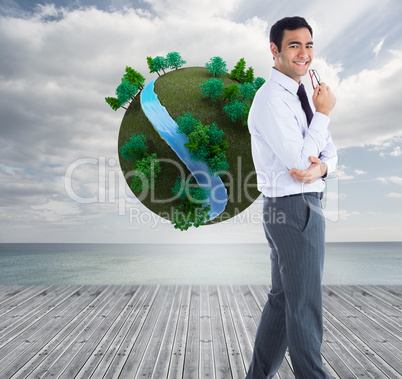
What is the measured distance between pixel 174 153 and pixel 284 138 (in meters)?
0.70

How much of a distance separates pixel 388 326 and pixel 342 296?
2.50 ft

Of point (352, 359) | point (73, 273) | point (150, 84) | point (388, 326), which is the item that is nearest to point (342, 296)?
point (388, 326)

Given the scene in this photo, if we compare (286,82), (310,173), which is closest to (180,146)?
(286,82)

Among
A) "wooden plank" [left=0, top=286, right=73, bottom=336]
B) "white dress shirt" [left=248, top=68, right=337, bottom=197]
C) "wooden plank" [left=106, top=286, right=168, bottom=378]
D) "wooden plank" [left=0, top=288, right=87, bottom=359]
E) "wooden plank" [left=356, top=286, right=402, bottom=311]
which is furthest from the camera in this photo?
"wooden plank" [left=356, top=286, right=402, bottom=311]

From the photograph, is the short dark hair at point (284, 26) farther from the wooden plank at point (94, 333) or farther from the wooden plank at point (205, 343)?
the wooden plank at point (94, 333)

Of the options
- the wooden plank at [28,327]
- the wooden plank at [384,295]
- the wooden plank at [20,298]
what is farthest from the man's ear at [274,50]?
the wooden plank at [20,298]

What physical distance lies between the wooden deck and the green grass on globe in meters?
0.86

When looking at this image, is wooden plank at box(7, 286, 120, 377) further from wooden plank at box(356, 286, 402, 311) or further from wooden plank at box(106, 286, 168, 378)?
wooden plank at box(356, 286, 402, 311)

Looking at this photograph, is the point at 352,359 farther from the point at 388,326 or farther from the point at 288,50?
the point at 288,50

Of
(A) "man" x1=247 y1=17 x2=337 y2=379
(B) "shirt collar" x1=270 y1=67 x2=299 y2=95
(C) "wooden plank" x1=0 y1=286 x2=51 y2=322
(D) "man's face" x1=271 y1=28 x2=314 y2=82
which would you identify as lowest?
(C) "wooden plank" x1=0 y1=286 x2=51 y2=322

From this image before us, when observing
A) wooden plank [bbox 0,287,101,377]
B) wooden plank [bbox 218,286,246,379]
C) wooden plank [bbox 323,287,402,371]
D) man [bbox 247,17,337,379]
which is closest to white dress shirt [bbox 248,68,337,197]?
man [bbox 247,17,337,379]

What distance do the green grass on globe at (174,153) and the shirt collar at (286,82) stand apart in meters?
0.46

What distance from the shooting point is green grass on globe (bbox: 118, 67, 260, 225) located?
1.96 meters

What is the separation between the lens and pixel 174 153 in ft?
Result: 6.38
